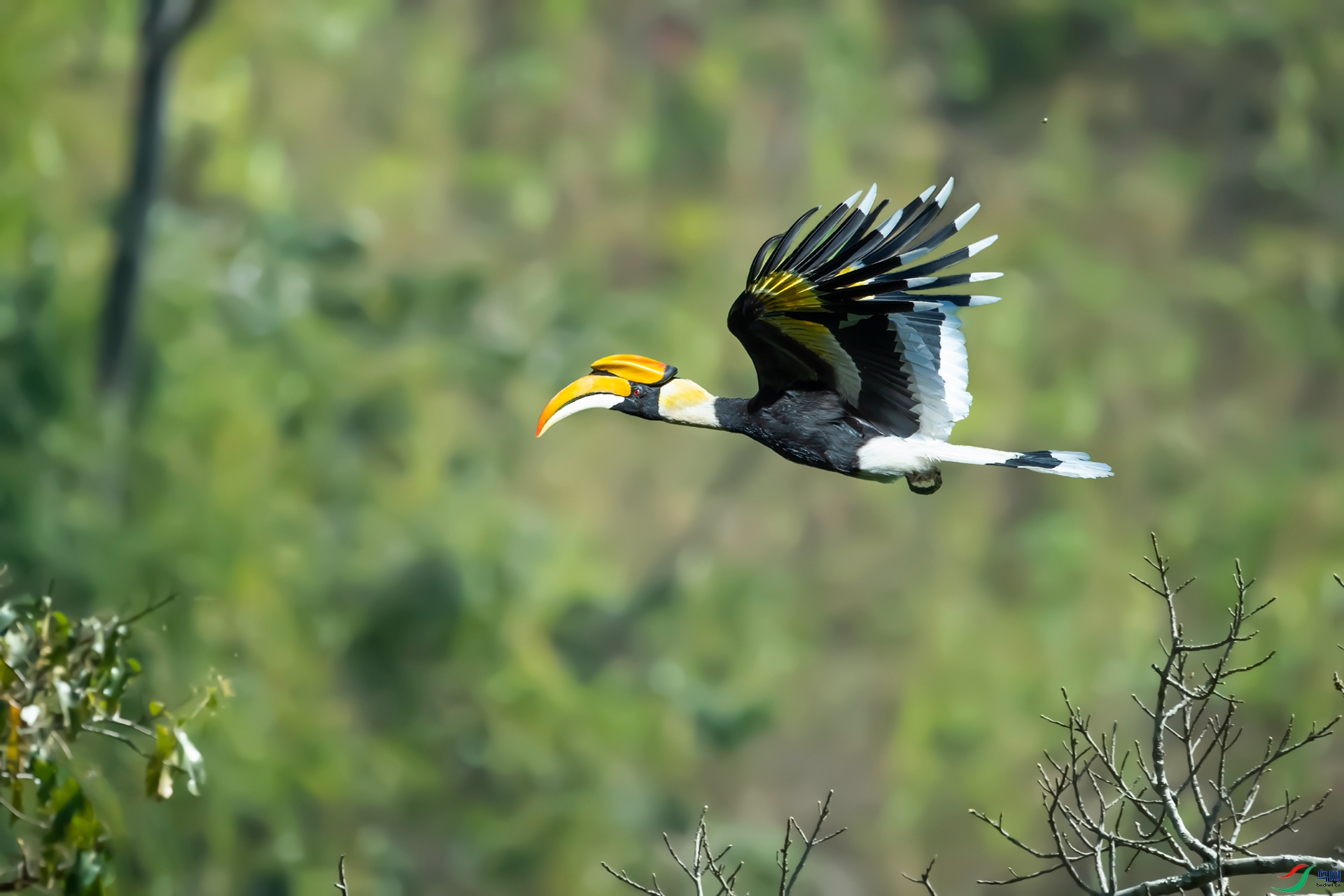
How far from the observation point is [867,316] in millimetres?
3109

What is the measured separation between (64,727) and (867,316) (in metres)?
2.00

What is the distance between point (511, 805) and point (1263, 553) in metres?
6.02

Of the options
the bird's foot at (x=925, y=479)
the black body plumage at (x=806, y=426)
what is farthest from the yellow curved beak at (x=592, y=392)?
the bird's foot at (x=925, y=479)

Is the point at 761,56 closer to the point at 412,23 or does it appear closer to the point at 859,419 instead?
the point at 412,23

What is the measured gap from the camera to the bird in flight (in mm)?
3027

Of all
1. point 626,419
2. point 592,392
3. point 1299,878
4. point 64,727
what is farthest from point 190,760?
point 626,419

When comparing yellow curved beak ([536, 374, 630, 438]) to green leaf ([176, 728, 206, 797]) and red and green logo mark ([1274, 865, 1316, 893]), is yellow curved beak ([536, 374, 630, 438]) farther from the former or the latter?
red and green logo mark ([1274, 865, 1316, 893])

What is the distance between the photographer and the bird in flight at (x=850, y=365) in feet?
9.93

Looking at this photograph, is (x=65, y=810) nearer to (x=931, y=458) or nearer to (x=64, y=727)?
(x=64, y=727)

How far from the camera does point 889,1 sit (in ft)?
35.6

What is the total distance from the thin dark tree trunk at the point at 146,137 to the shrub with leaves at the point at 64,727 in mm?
7794

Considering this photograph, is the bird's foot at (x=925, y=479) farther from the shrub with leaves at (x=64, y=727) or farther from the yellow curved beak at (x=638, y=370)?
the shrub with leaves at (x=64, y=727)

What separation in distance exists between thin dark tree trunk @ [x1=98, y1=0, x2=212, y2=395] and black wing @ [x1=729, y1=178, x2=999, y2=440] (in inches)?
328

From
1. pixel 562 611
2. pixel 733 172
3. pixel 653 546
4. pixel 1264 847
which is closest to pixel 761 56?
pixel 733 172
